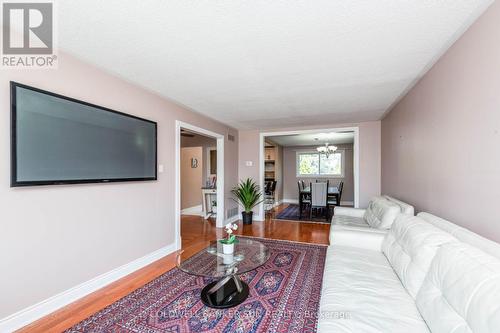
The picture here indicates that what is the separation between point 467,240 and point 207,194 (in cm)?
497

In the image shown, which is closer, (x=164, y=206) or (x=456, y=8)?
(x=456, y=8)

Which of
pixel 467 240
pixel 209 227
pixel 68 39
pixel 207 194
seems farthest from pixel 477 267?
pixel 207 194

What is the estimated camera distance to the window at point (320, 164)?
8195mm

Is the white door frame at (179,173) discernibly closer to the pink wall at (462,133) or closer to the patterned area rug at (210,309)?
the patterned area rug at (210,309)

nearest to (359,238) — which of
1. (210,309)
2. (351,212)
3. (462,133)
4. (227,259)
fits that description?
(462,133)

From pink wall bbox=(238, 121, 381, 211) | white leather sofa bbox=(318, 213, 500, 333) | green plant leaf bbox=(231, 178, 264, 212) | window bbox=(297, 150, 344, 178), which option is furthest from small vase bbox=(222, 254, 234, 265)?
window bbox=(297, 150, 344, 178)

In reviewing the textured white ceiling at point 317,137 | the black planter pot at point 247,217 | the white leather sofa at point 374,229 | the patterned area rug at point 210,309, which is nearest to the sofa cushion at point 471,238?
the white leather sofa at point 374,229

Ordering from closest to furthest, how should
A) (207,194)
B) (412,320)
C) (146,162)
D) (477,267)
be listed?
(477,267) → (412,320) → (146,162) → (207,194)

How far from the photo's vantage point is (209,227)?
16.0 ft

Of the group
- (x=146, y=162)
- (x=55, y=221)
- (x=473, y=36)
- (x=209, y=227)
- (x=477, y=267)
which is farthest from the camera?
(x=209, y=227)

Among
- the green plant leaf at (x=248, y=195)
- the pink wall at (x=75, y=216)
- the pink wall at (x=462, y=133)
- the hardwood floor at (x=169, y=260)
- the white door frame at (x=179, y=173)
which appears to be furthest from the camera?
the green plant leaf at (x=248, y=195)

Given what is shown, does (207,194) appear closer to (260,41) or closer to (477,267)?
(260,41)

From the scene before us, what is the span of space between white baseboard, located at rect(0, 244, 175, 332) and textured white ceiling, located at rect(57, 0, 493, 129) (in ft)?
7.14

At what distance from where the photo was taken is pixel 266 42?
6.02 feet
